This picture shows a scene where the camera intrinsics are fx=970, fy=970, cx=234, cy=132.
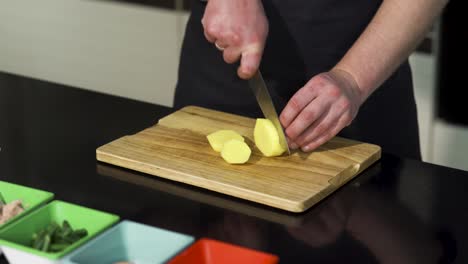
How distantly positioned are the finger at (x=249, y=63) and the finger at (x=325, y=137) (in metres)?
0.15

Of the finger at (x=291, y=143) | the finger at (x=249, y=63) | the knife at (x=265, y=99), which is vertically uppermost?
the finger at (x=249, y=63)

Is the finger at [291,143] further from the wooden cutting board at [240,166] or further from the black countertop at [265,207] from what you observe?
the black countertop at [265,207]

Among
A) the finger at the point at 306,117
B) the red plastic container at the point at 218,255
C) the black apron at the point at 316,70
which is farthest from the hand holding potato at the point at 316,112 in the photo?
the red plastic container at the point at 218,255

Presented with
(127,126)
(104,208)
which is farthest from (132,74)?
Answer: (104,208)

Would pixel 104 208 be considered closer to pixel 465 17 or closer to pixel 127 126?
pixel 127 126

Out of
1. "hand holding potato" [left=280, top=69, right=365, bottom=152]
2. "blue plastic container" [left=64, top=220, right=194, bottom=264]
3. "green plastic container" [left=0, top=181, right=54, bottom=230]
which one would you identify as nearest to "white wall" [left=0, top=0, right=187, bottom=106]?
"hand holding potato" [left=280, top=69, right=365, bottom=152]

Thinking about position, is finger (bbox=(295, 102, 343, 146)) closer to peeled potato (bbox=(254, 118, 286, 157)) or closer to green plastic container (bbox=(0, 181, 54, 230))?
peeled potato (bbox=(254, 118, 286, 157))

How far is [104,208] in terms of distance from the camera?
4.74 ft

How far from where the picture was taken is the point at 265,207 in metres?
1.46

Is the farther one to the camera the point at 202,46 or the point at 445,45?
the point at 445,45

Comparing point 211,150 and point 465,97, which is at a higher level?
point 211,150

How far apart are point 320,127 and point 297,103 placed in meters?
0.06

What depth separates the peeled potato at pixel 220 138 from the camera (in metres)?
1.60

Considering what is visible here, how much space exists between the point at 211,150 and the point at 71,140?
0.26 meters
